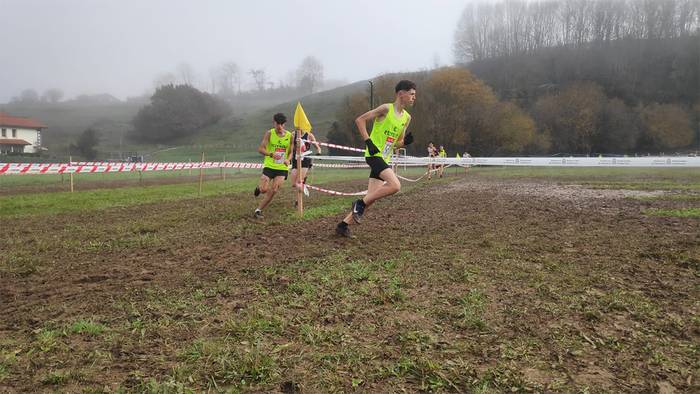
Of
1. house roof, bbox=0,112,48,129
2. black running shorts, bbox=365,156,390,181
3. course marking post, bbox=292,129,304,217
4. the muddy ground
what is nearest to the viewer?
the muddy ground

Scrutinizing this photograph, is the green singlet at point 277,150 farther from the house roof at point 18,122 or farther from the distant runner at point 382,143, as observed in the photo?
the house roof at point 18,122

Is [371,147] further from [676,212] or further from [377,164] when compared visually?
[676,212]

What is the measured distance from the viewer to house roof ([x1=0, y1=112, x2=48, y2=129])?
69.6 metres

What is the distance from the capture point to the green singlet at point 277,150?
8414 mm

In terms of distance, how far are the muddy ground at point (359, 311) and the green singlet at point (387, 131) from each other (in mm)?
1270

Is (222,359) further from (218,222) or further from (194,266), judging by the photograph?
(218,222)

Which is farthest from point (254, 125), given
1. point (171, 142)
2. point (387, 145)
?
point (387, 145)

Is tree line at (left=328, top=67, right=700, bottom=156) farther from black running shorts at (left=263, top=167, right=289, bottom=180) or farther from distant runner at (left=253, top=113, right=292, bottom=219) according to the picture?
black running shorts at (left=263, top=167, right=289, bottom=180)

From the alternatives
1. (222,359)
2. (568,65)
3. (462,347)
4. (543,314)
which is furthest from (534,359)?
(568,65)

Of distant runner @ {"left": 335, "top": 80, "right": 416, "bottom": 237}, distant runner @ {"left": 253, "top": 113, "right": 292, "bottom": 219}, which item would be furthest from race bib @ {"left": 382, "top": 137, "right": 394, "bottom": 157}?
distant runner @ {"left": 253, "top": 113, "right": 292, "bottom": 219}

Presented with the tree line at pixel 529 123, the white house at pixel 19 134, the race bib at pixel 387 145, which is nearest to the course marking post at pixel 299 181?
the race bib at pixel 387 145

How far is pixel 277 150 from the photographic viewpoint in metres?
8.43

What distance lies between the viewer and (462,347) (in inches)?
104

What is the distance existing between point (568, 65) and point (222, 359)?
96772 millimetres
